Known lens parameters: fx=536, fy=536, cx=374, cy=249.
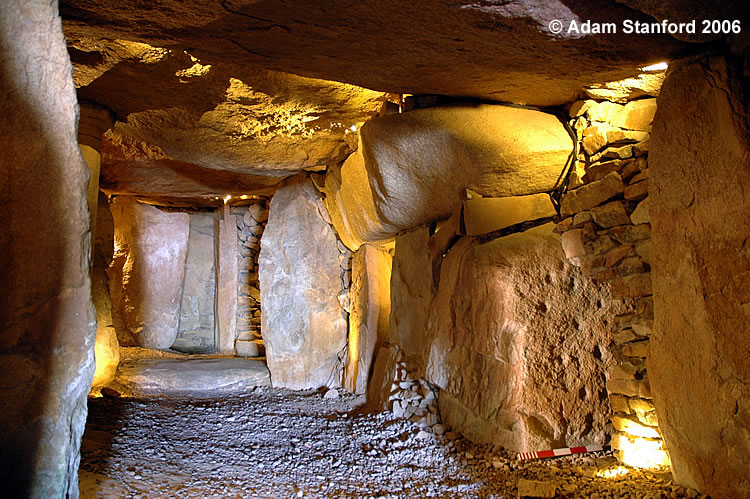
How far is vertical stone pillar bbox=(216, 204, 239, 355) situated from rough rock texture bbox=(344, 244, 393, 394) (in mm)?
3163

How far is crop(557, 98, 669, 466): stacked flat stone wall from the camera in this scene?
2707 millimetres

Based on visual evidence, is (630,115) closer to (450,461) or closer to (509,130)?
(509,130)

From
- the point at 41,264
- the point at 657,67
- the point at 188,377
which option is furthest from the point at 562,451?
the point at 188,377

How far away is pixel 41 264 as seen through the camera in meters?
1.61

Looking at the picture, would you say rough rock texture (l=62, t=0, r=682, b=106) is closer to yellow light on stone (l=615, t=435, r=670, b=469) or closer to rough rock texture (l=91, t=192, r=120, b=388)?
yellow light on stone (l=615, t=435, r=670, b=469)

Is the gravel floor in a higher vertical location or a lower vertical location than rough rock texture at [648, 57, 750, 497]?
lower

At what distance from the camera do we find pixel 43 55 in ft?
5.36

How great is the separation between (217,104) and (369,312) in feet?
8.34

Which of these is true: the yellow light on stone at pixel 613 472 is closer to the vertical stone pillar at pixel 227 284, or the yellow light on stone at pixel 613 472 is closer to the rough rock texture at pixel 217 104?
the rough rock texture at pixel 217 104

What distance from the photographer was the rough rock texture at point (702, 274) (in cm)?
199

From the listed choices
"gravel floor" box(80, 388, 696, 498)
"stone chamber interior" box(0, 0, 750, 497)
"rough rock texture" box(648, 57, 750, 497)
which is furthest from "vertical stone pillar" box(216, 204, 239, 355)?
"rough rock texture" box(648, 57, 750, 497)

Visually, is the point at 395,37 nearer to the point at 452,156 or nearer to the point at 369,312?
the point at 452,156

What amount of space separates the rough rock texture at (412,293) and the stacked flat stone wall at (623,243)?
137 cm

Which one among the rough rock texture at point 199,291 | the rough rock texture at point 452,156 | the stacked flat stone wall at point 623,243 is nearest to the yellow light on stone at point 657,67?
the stacked flat stone wall at point 623,243
